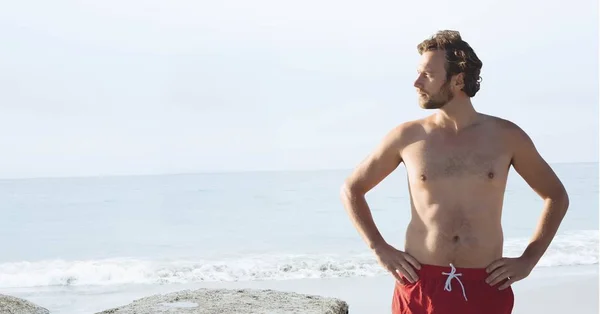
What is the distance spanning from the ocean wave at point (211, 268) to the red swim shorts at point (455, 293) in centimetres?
858

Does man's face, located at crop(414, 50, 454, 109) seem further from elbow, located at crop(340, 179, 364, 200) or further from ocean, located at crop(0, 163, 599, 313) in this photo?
ocean, located at crop(0, 163, 599, 313)

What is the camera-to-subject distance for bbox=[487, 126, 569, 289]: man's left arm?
2.76 meters

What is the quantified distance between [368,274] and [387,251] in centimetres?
865

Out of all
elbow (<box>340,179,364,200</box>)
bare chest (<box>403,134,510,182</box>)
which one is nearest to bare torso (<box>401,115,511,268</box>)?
bare chest (<box>403,134,510,182</box>)

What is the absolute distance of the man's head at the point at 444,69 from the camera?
2.75 meters

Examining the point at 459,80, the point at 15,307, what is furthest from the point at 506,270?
the point at 15,307

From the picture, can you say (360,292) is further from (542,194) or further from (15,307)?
(542,194)

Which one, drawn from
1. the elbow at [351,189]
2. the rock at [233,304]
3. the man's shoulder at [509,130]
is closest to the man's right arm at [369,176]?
the elbow at [351,189]

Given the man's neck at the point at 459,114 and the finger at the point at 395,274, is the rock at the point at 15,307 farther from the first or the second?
the man's neck at the point at 459,114

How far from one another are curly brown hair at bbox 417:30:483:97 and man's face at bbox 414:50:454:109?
0.07 feet

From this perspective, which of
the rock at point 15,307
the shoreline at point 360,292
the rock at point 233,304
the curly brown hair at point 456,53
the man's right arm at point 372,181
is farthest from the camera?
the shoreline at point 360,292

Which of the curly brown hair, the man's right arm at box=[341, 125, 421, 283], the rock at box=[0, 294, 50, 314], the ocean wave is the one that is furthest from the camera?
the ocean wave

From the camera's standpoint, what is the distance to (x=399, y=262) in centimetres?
282

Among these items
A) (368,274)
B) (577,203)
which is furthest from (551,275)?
(577,203)
